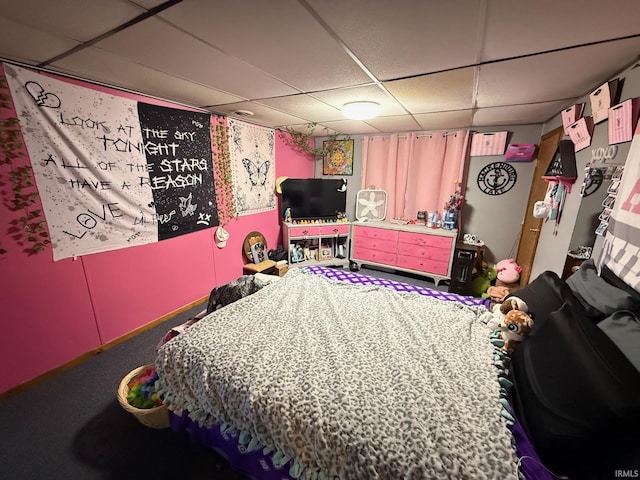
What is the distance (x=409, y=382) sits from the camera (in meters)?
1.12

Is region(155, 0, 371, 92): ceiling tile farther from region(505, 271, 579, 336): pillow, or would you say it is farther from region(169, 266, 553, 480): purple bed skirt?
region(169, 266, 553, 480): purple bed skirt

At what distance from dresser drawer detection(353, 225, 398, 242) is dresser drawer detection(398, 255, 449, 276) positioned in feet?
1.07

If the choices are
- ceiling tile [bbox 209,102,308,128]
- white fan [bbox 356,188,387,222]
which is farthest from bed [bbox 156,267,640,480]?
white fan [bbox 356,188,387,222]

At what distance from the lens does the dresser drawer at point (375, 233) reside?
3704 mm

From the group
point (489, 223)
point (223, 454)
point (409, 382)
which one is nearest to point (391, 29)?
point (409, 382)

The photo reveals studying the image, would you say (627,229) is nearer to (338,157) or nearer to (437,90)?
(437,90)

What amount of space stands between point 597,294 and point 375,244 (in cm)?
272

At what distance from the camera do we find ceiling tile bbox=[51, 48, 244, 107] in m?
1.51

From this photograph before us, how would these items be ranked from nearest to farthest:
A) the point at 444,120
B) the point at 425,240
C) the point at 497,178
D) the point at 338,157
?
the point at 444,120 → the point at 497,178 → the point at 425,240 → the point at 338,157

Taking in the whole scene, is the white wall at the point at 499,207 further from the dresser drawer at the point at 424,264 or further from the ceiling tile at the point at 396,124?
the ceiling tile at the point at 396,124

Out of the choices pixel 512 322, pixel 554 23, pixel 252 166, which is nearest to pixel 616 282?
pixel 512 322

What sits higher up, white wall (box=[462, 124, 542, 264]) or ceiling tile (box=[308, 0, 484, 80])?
ceiling tile (box=[308, 0, 484, 80])

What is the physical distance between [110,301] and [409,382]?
2497mm

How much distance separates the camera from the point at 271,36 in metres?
1.20
